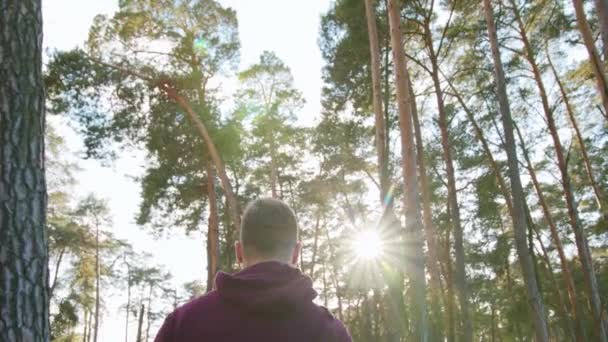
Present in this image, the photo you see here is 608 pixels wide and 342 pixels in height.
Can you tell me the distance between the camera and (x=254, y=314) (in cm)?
139

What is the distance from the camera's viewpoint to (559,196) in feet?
65.1

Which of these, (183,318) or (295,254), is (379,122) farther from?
(183,318)

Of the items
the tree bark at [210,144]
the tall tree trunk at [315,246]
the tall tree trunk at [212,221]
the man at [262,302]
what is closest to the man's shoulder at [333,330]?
the man at [262,302]

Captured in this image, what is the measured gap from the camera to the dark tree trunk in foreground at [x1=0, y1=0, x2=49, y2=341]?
1.81 metres

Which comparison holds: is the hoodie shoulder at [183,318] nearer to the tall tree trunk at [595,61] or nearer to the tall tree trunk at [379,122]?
the tall tree trunk at [379,122]

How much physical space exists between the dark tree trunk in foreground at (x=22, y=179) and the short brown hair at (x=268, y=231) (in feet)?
3.35

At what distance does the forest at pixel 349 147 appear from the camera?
2.19 metres

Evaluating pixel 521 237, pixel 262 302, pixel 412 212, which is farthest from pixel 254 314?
pixel 521 237

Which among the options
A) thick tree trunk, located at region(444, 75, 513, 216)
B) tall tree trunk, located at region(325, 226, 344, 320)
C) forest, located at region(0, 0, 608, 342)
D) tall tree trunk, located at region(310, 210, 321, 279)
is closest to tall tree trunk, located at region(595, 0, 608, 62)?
forest, located at region(0, 0, 608, 342)

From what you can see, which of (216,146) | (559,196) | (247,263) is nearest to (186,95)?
(216,146)

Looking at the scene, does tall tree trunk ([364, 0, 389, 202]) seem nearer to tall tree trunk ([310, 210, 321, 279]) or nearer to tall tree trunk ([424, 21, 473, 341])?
tall tree trunk ([424, 21, 473, 341])

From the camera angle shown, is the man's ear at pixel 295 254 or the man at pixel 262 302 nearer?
the man at pixel 262 302

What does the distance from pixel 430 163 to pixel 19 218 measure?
16.5 m

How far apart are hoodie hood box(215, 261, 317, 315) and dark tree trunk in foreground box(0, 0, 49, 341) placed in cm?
95
